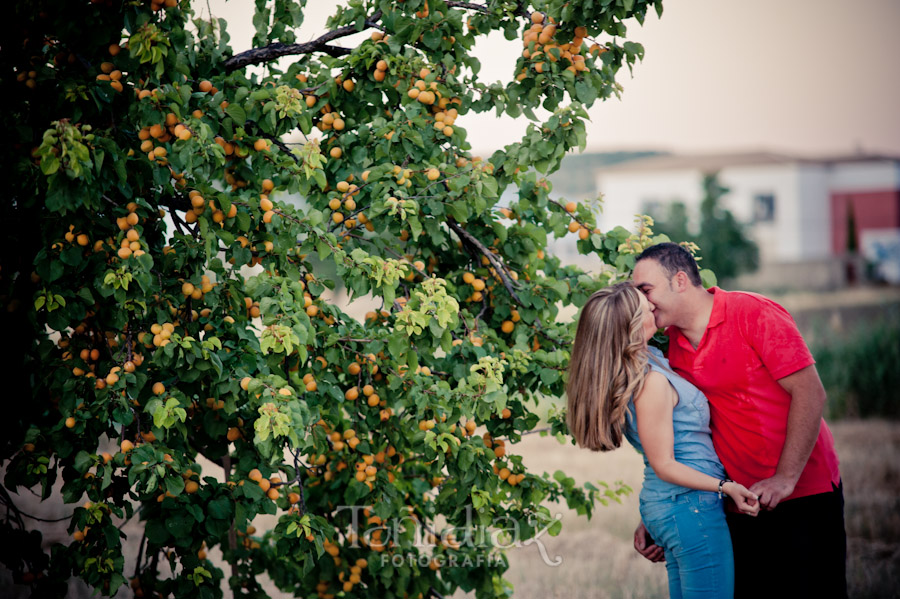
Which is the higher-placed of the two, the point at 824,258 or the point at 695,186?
the point at 695,186

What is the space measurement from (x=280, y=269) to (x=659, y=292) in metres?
1.52

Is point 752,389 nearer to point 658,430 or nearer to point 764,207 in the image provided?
point 658,430

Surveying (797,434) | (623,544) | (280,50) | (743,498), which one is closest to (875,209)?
(623,544)

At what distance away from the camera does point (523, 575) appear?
6.31 metres

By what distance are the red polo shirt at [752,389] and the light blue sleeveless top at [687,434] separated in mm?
104

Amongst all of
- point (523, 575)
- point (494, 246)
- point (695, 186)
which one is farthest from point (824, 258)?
point (494, 246)

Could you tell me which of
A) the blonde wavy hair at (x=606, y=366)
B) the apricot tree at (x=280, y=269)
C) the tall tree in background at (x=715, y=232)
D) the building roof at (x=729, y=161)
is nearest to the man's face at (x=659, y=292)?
the blonde wavy hair at (x=606, y=366)

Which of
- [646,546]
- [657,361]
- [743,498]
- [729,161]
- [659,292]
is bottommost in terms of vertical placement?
[646,546]

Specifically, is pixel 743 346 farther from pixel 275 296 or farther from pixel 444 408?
pixel 275 296

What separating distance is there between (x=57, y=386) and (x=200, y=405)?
0.56m

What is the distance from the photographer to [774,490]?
2832 millimetres

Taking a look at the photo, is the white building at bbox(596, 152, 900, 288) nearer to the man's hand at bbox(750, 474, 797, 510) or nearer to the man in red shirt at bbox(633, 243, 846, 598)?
the man in red shirt at bbox(633, 243, 846, 598)

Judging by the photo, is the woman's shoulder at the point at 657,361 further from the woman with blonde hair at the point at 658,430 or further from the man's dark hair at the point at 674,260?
the man's dark hair at the point at 674,260

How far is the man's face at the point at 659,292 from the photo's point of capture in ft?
10.2
